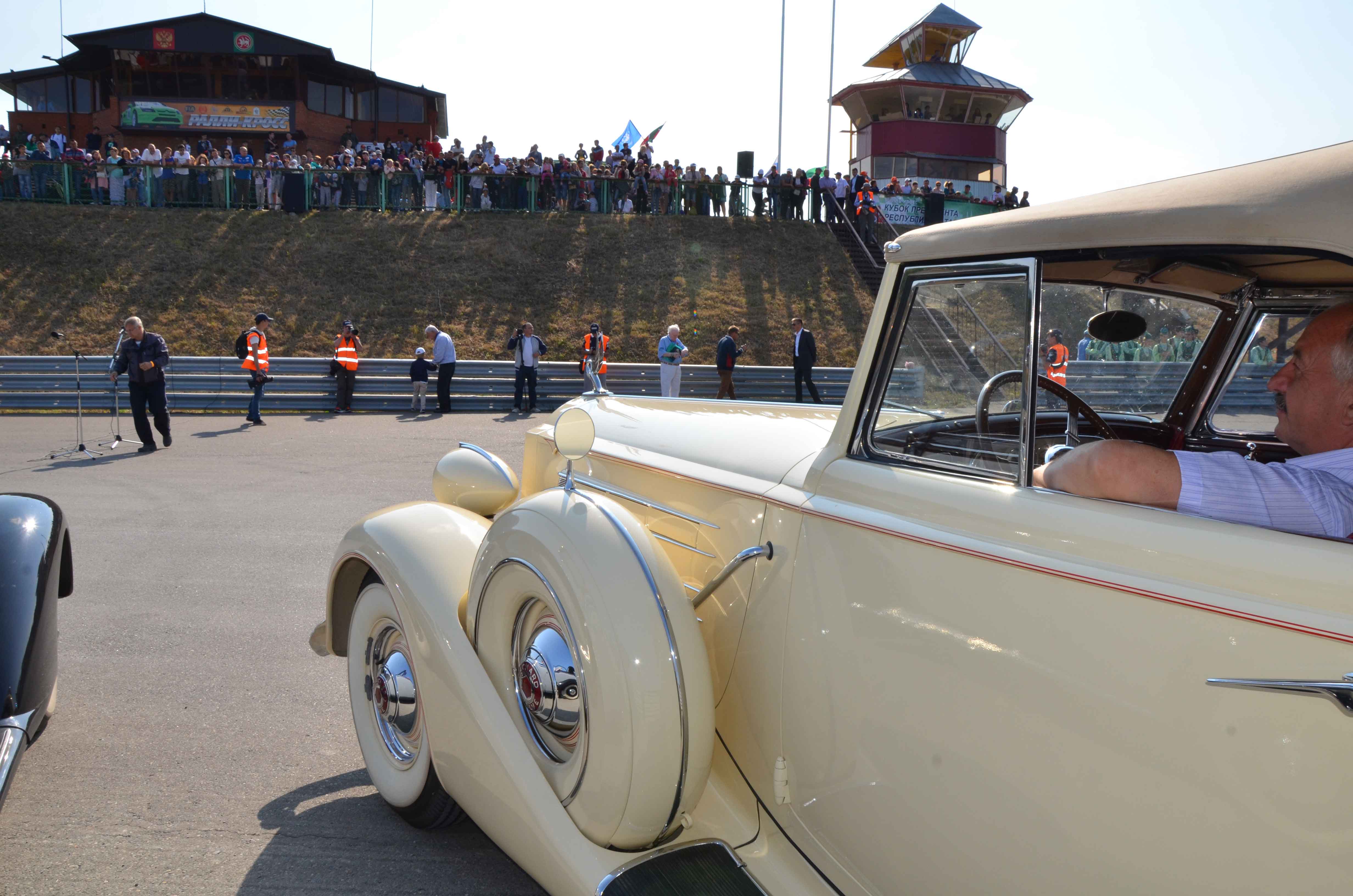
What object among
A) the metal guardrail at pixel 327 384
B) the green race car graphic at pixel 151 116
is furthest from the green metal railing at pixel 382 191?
the metal guardrail at pixel 327 384

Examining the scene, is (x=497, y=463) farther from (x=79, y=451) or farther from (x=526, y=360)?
(x=526, y=360)

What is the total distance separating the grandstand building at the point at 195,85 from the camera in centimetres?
3581

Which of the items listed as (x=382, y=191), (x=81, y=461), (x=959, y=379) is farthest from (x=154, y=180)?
(x=959, y=379)

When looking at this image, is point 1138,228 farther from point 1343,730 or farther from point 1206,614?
point 1343,730

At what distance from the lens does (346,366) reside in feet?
56.9

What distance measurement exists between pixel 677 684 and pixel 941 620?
659mm

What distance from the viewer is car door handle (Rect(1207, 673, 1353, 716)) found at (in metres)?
1.29

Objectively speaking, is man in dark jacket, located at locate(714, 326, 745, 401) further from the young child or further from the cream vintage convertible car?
the cream vintage convertible car

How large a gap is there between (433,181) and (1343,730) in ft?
99.1

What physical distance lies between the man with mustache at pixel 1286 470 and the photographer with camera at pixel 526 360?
16.4 meters

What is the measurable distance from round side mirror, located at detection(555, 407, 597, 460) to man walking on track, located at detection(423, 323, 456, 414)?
50.9 feet

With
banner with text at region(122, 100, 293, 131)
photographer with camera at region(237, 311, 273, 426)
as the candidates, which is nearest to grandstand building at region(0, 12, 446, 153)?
banner with text at region(122, 100, 293, 131)

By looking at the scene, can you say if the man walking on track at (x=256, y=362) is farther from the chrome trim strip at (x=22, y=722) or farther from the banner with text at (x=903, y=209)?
the banner with text at (x=903, y=209)

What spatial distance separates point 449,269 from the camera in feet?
88.0
